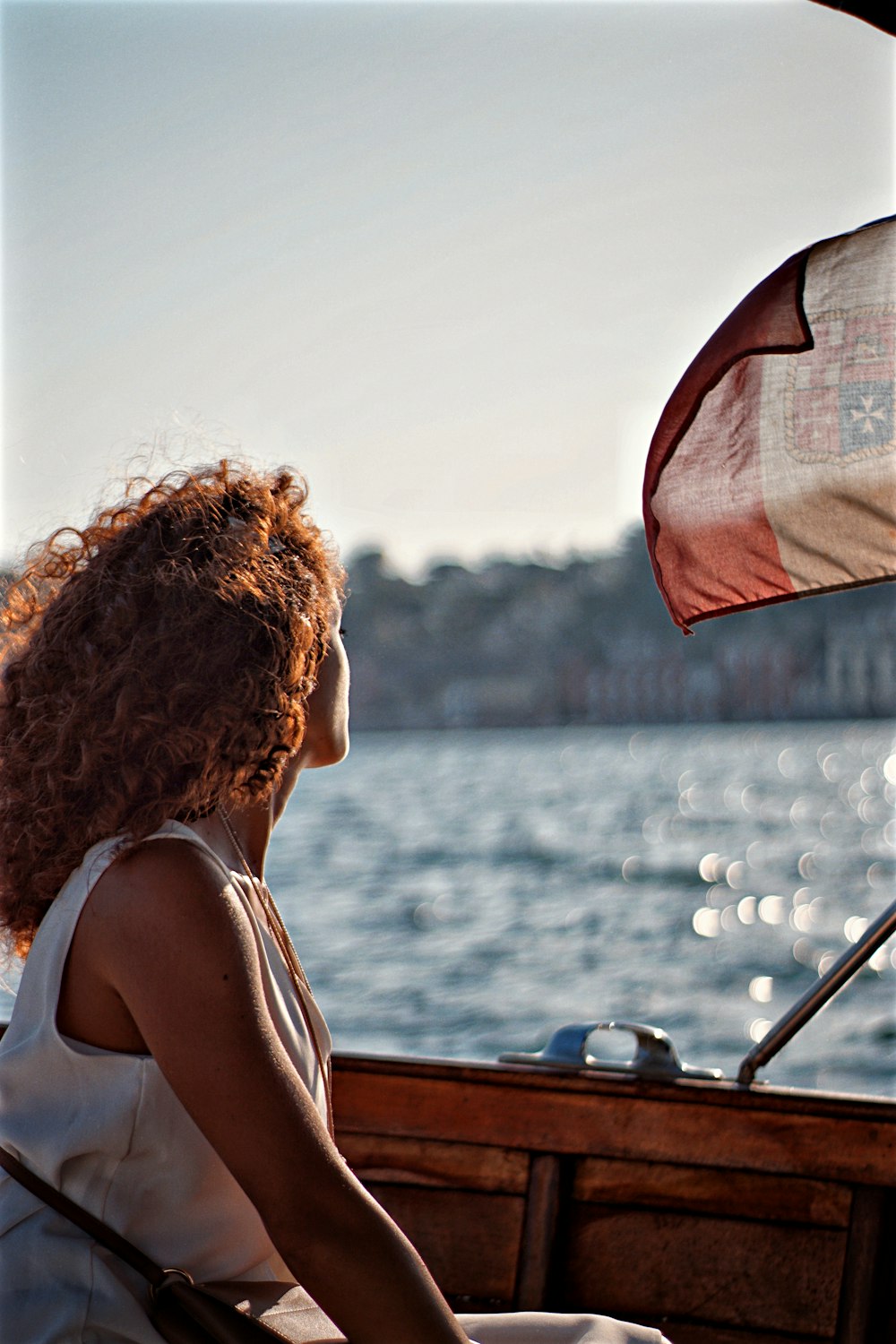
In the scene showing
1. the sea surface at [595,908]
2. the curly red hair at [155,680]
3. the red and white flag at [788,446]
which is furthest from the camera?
the sea surface at [595,908]

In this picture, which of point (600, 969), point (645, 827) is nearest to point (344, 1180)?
point (600, 969)

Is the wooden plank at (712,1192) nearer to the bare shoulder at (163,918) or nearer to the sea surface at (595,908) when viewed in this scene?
the sea surface at (595,908)

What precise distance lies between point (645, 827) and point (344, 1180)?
135 ft

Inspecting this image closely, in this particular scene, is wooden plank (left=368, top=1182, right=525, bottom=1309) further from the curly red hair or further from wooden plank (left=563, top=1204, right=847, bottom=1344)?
the curly red hair

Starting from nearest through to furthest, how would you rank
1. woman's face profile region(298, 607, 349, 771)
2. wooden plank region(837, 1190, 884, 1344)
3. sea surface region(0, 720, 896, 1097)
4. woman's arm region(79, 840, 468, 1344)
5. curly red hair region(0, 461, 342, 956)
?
1. woman's arm region(79, 840, 468, 1344)
2. curly red hair region(0, 461, 342, 956)
3. woman's face profile region(298, 607, 349, 771)
4. wooden plank region(837, 1190, 884, 1344)
5. sea surface region(0, 720, 896, 1097)

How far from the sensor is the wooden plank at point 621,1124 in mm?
2273

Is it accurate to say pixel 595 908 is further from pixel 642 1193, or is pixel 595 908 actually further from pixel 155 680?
pixel 155 680

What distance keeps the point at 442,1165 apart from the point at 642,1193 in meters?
0.34

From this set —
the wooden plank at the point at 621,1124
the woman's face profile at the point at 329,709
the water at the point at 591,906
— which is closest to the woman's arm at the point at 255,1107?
the woman's face profile at the point at 329,709

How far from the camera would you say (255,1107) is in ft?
3.62

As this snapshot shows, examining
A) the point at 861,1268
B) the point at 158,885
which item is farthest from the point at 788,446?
the point at 861,1268

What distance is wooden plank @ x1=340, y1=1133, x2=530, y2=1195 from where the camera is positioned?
2404 millimetres

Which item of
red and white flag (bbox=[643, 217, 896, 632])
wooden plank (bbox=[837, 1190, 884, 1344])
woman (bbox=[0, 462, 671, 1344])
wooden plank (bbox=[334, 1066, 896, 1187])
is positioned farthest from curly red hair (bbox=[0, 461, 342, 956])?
wooden plank (bbox=[837, 1190, 884, 1344])

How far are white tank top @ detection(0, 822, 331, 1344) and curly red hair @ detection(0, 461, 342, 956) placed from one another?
7 centimetres
